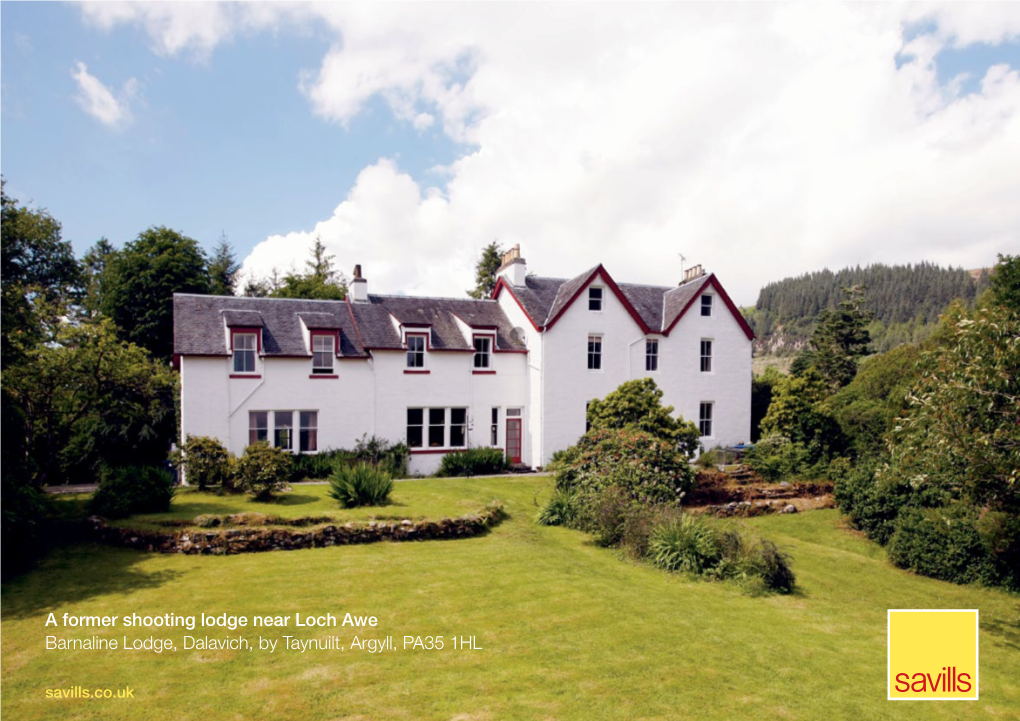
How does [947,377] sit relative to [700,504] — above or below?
above

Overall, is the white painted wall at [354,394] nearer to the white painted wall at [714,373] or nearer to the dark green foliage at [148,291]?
the white painted wall at [714,373]

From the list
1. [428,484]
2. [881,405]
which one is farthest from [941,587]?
[428,484]

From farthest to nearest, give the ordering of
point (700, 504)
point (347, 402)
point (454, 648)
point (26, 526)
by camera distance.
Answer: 1. point (347, 402)
2. point (700, 504)
3. point (26, 526)
4. point (454, 648)

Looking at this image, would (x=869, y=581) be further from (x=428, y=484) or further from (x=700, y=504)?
(x=428, y=484)

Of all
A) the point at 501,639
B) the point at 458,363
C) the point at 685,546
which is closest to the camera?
the point at 501,639

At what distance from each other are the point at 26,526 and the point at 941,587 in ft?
71.9

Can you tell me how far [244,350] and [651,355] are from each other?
65.5ft

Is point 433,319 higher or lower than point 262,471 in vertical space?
higher

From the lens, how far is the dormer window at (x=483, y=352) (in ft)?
98.4

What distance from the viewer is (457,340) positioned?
29.7 metres

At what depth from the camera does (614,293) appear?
102 feet

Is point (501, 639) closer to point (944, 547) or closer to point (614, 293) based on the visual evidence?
point (944, 547)

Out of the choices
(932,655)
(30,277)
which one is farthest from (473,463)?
(30,277)

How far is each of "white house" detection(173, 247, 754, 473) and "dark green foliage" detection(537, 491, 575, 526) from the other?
10.2m
